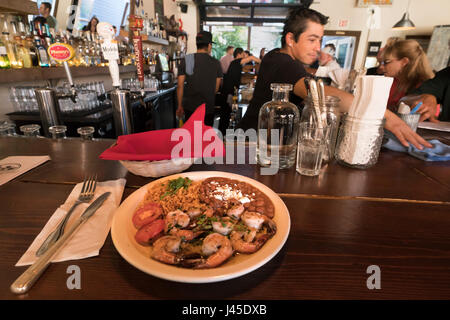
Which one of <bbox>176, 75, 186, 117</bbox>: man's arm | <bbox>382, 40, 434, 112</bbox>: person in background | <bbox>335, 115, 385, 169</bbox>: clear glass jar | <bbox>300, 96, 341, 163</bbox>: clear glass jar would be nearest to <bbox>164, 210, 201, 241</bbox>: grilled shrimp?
<bbox>300, 96, 341, 163</bbox>: clear glass jar

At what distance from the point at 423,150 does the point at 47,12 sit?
3.38m

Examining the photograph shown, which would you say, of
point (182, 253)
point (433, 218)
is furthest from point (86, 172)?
point (433, 218)

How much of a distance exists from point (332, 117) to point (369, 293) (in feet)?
2.45

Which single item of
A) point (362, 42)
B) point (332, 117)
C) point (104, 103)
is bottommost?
point (104, 103)

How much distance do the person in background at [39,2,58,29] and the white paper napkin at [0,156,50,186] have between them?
2.11 metres

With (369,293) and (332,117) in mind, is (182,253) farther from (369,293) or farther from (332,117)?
(332,117)

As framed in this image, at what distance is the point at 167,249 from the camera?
1.66 feet

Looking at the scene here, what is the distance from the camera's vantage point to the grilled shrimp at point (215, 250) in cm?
48

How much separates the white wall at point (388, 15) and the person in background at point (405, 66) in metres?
5.47

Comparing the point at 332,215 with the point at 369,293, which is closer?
the point at 369,293

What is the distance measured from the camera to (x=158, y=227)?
0.58 metres

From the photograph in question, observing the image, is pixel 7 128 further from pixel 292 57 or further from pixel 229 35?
pixel 229 35

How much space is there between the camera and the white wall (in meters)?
6.91

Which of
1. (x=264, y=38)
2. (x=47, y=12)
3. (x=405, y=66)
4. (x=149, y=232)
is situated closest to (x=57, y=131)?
(x=149, y=232)
